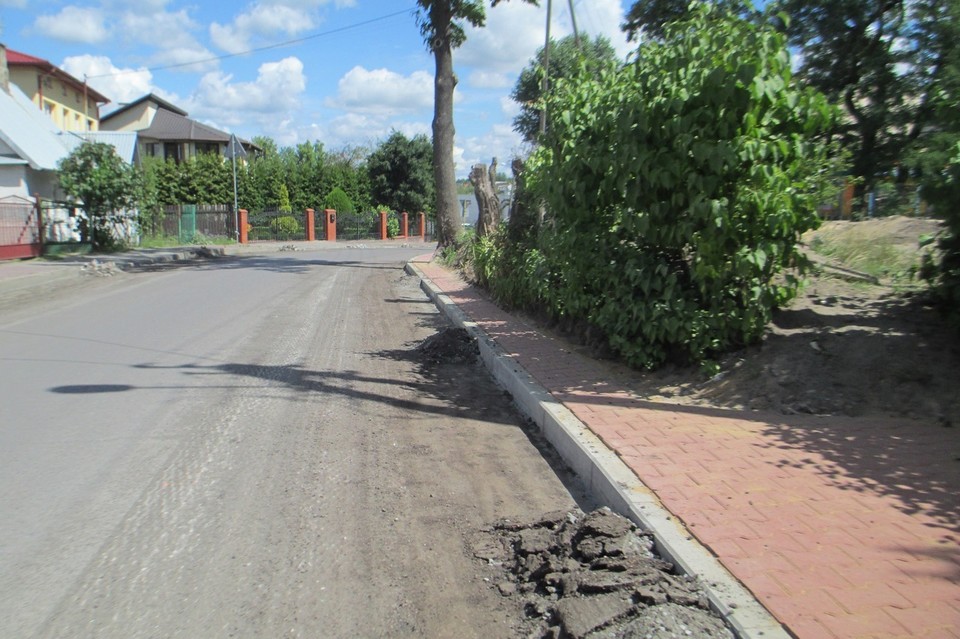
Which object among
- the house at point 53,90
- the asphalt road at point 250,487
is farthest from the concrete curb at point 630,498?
the house at point 53,90

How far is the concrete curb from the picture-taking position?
10.3ft

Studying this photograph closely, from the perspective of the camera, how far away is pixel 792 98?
5.93 meters

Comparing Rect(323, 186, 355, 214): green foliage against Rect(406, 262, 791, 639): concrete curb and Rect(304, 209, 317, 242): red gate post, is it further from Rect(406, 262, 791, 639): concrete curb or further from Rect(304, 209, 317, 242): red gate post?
Rect(406, 262, 791, 639): concrete curb

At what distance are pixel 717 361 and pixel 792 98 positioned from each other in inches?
88.6

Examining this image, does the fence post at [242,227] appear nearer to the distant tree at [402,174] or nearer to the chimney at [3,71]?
the chimney at [3,71]

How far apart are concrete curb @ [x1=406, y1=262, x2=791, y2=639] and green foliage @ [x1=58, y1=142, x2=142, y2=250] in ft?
70.7

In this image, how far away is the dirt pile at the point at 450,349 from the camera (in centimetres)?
912

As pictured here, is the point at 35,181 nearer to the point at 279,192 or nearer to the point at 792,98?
the point at 279,192

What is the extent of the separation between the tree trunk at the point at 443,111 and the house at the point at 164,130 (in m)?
38.2

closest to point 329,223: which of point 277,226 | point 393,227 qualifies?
point 277,226

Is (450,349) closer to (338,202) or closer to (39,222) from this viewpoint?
(39,222)

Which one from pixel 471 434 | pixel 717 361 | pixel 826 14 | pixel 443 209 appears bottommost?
pixel 471 434

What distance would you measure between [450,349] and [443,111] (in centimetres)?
1696

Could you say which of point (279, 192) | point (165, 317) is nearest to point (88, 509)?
point (165, 317)
